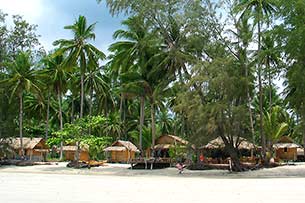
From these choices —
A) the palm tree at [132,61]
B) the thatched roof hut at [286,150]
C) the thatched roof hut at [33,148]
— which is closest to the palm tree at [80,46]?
the palm tree at [132,61]

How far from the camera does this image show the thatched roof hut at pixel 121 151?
47.5 m

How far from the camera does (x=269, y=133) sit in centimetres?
3928

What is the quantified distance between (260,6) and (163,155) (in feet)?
81.2

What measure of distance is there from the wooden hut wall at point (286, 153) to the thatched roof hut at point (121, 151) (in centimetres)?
1676

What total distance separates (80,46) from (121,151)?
13.5 m

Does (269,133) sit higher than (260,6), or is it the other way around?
(260,6)

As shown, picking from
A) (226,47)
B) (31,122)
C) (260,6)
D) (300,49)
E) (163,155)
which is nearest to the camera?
(300,49)

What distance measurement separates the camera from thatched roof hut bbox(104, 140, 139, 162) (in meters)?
47.5

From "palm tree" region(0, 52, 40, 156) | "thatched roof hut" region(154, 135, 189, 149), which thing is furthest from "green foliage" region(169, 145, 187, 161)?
"palm tree" region(0, 52, 40, 156)

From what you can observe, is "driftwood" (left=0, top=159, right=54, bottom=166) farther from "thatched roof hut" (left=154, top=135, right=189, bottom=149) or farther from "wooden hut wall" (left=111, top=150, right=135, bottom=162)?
"thatched roof hut" (left=154, top=135, right=189, bottom=149)

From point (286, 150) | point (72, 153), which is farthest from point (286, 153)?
point (72, 153)

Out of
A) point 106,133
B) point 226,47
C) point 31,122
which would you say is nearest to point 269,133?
point 226,47

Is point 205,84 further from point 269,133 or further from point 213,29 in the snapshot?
point 269,133

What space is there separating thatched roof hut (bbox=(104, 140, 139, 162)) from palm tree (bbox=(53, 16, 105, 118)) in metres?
9.84
